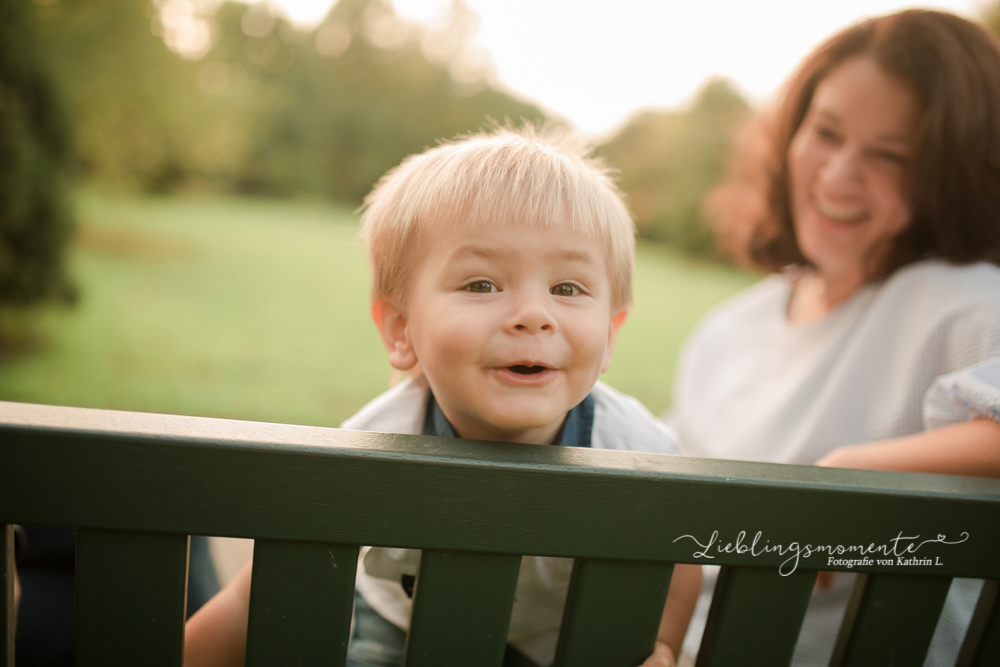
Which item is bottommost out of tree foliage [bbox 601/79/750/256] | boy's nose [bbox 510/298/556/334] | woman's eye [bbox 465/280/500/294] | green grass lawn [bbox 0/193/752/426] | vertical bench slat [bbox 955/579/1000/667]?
green grass lawn [bbox 0/193/752/426]

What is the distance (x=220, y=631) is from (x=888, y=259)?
6.06 ft

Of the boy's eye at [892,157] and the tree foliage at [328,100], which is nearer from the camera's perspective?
the boy's eye at [892,157]

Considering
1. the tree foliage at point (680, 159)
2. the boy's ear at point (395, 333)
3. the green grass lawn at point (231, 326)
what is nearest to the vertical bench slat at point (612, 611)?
the boy's ear at point (395, 333)

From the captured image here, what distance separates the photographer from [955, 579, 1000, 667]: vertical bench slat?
3.26 feet

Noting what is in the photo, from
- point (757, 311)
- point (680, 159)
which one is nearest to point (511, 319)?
point (757, 311)

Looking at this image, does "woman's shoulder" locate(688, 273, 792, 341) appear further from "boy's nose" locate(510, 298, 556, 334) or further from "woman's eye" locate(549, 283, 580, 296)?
"boy's nose" locate(510, 298, 556, 334)

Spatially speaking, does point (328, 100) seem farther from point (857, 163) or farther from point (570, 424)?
point (570, 424)

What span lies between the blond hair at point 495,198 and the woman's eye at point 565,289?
9cm

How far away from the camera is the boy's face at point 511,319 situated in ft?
3.17

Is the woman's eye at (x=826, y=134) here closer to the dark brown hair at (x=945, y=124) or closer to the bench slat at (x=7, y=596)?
the dark brown hair at (x=945, y=124)

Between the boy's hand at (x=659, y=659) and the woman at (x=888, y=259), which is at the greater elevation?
the woman at (x=888, y=259)

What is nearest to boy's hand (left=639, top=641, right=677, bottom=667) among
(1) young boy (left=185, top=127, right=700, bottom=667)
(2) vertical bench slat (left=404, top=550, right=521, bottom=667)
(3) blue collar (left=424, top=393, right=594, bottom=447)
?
(1) young boy (left=185, top=127, right=700, bottom=667)

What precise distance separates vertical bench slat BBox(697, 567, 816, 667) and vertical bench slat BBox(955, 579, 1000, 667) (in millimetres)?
320

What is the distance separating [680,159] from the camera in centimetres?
2028
